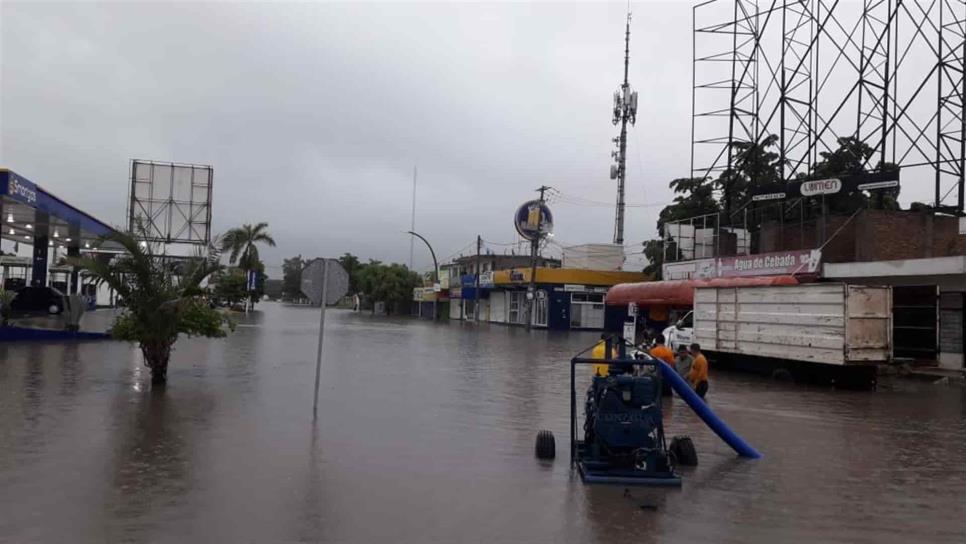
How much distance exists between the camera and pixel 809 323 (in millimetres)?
18422

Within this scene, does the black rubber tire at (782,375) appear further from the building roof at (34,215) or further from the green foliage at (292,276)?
the green foliage at (292,276)

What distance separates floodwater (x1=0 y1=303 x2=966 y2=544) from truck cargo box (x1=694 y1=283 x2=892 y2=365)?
199 cm

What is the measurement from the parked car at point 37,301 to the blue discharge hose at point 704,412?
2798 cm

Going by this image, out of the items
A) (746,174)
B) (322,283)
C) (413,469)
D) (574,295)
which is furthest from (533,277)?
(413,469)

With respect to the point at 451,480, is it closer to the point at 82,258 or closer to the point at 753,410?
the point at 753,410

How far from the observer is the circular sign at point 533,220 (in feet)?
172

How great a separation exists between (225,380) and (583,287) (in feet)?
128

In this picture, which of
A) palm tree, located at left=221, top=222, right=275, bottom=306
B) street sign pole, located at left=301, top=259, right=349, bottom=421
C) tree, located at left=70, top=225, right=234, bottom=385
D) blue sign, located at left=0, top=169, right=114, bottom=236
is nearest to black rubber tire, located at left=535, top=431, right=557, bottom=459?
street sign pole, located at left=301, top=259, right=349, bottom=421

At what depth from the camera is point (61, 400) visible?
40.0ft

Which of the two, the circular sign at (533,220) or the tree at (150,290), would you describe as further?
the circular sign at (533,220)

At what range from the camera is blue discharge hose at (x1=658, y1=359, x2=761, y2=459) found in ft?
28.2

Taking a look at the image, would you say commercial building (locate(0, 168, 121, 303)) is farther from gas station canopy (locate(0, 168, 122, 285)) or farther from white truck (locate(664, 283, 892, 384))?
white truck (locate(664, 283, 892, 384))

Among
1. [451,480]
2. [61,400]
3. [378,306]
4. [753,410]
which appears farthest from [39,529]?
[378,306]

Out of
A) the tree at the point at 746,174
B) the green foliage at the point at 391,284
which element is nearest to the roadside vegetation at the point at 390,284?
the green foliage at the point at 391,284
